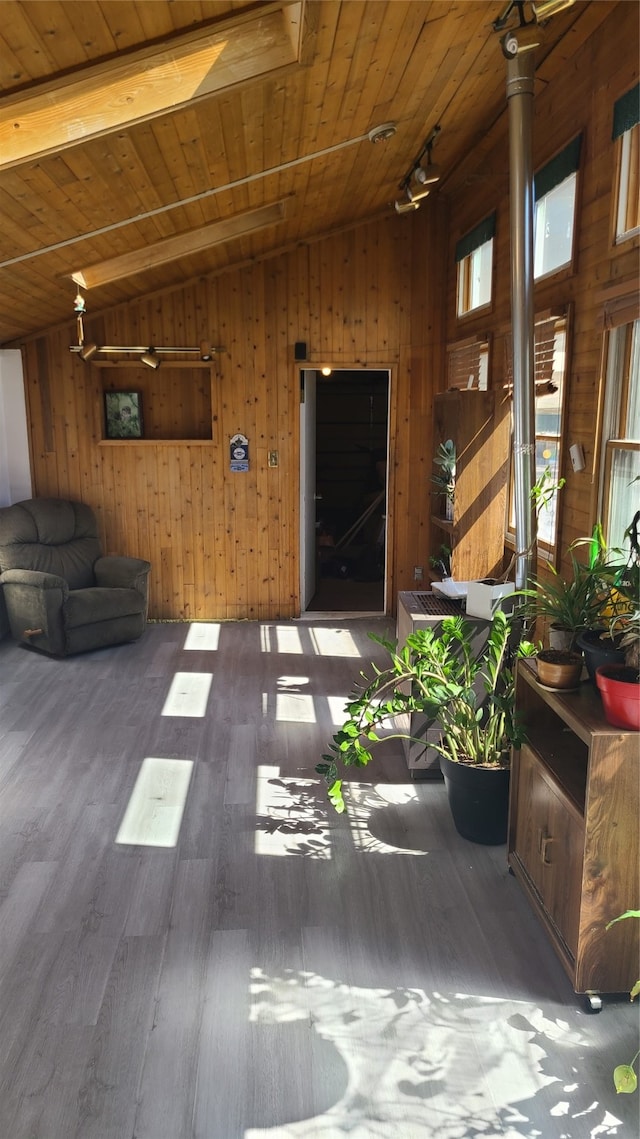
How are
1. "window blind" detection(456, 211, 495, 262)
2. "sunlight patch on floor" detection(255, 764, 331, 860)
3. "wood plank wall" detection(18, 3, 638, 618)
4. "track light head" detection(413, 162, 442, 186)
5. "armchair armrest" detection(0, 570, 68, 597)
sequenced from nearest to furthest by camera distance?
"sunlight patch on floor" detection(255, 764, 331, 860)
"track light head" detection(413, 162, 442, 186)
"window blind" detection(456, 211, 495, 262)
"armchair armrest" detection(0, 570, 68, 597)
"wood plank wall" detection(18, 3, 638, 618)

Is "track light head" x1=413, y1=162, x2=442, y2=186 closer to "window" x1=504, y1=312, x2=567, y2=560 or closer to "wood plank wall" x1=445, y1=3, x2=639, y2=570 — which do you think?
"wood plank wall" x1=445, y1=3, x2=639, y2=570

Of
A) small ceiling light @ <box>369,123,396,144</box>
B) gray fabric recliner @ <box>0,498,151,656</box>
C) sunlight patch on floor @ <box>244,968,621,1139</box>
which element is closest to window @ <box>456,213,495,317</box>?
small ceiling light @ <box>369,123,396,144</box>

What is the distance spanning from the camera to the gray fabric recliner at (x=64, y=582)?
5695 mm

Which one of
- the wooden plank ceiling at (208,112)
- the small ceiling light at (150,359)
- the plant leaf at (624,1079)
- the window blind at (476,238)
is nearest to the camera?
the plant leaf at (624,1079)

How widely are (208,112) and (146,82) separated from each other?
0.46 meters

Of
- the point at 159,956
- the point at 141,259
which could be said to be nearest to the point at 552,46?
the point at 141,259

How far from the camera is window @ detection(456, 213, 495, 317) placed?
5.24 metres

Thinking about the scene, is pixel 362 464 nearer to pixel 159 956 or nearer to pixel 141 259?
pixel 141 259

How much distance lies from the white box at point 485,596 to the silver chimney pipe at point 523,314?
13 cm

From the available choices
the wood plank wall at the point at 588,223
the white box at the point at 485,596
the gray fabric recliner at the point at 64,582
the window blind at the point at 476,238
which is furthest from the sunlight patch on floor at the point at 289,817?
the window blind at the point at 476,238

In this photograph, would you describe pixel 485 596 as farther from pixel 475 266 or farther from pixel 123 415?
pixel 123 415

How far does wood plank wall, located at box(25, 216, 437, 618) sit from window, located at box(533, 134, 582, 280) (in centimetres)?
244

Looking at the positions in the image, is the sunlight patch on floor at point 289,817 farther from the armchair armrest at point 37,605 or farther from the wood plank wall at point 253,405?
the wood plank wall at point 253,405

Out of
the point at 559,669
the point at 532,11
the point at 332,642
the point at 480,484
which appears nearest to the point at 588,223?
the point at 532,11
